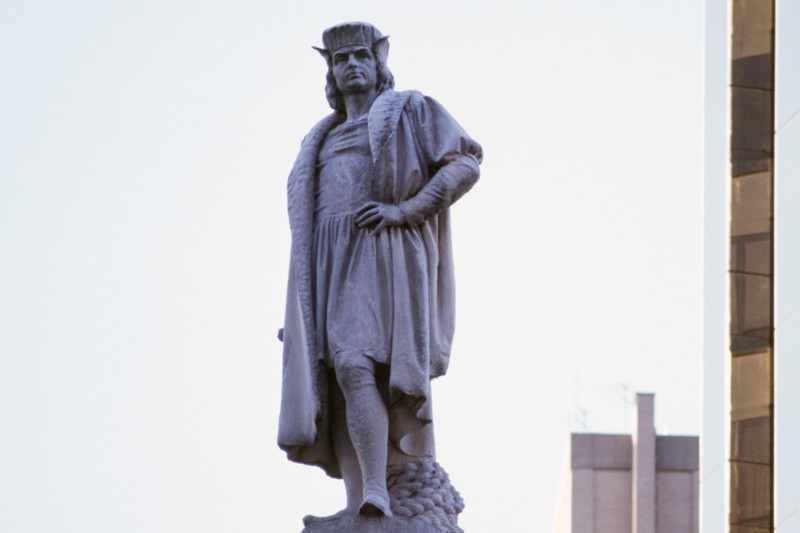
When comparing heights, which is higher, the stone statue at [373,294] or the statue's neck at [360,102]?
the statue's neck at [360,102]

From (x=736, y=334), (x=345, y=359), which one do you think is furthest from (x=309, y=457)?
(x=736, y=334)

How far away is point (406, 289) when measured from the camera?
77.4 feet

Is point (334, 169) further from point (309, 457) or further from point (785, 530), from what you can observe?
point (785, 530)

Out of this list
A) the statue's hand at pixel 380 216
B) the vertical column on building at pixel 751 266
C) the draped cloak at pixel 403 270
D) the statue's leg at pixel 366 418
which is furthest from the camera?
the vertical column on building at pixel 751 266

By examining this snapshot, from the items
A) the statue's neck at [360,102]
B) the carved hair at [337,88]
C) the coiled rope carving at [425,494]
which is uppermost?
the carved hair at [337,88]

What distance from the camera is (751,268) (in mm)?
40250

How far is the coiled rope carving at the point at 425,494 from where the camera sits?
23312 mm

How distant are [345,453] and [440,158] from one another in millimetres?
2311

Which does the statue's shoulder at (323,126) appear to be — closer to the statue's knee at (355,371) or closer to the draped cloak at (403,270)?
the draped cloak at (403,270)

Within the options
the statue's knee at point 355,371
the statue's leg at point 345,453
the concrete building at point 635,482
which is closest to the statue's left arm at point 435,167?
the statue's knee at point 355,371

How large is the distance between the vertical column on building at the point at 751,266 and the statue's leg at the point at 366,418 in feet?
50.6

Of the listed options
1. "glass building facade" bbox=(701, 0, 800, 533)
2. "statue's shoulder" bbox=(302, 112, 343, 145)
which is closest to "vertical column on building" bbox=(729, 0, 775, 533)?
"glass building facade" bbox=(701, 0, 800, 533)

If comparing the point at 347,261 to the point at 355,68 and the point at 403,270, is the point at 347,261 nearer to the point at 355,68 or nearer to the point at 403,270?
the point at 403,270

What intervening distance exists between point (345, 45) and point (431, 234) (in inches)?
63.7
